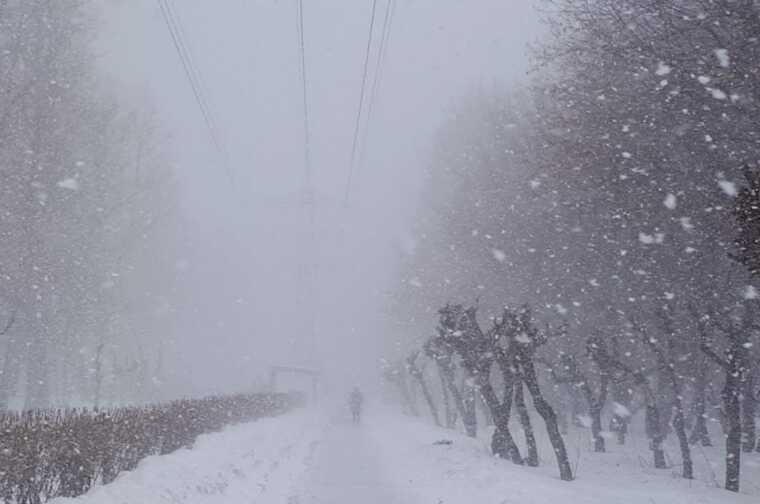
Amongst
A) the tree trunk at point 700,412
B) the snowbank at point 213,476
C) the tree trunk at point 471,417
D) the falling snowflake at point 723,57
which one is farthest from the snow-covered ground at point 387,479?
the falling snowflake at point 723,57

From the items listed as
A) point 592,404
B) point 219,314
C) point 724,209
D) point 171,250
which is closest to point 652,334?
point 592,404

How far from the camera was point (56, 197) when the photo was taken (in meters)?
19.5

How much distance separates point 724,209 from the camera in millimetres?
10500

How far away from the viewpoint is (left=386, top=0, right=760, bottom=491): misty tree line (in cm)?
1035

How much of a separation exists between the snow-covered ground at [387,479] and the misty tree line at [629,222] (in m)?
0.98

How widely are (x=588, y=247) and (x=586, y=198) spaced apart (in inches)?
86.1

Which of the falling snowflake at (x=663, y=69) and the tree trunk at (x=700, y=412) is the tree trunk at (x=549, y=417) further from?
the falling snowflake at (x=663, y=69)

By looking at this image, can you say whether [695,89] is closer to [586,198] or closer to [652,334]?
[586,198]

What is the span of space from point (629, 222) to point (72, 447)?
36.5ft

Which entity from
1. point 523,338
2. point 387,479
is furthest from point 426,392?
point 523,338

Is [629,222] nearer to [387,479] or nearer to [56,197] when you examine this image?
[387,479]

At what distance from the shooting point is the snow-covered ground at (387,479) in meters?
8.74

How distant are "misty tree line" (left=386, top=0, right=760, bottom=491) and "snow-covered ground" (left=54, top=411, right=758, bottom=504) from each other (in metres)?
0.98

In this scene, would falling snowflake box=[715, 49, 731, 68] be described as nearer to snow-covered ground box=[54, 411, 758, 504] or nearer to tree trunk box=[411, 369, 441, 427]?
snow-covered ground box=[54, 411, 758, 504]
